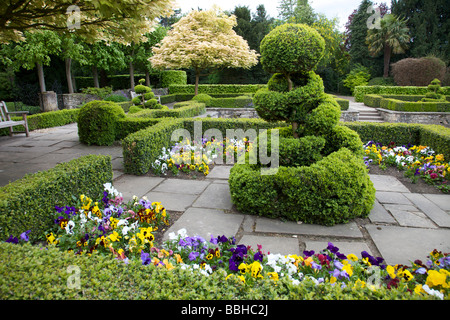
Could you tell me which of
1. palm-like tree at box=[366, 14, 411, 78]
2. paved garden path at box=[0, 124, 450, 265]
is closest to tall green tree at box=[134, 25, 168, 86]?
paved garden path at box=[0, 124, 450, 265]

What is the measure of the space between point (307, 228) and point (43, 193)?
2.83 metres

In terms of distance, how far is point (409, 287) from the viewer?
81.0 inches

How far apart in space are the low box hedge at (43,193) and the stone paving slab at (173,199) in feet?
2.41

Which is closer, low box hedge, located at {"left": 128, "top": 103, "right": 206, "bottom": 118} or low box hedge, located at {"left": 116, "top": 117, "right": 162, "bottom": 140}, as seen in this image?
low box hedge, located at {"left": 116, "top": 117, "right": 162, "bottom": 140}

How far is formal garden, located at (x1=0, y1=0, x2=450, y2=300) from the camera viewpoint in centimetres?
172

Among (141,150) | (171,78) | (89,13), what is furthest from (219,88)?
(141,150)

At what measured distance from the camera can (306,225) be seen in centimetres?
345

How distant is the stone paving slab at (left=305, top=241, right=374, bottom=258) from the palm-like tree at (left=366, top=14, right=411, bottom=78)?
29.3 metres

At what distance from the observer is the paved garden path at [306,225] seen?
297 centimetres

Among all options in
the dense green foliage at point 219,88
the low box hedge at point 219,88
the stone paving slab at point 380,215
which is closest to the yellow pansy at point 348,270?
the stone paving slab at point 380,215

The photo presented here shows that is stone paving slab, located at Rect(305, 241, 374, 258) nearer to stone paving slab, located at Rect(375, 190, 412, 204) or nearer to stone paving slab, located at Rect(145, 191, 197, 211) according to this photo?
stone paving slab, located at Rect(375, 190, 412, 204)

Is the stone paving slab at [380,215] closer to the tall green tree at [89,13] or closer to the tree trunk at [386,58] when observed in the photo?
the tall green tree at [89,13]

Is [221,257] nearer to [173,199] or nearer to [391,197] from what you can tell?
[173,199]
